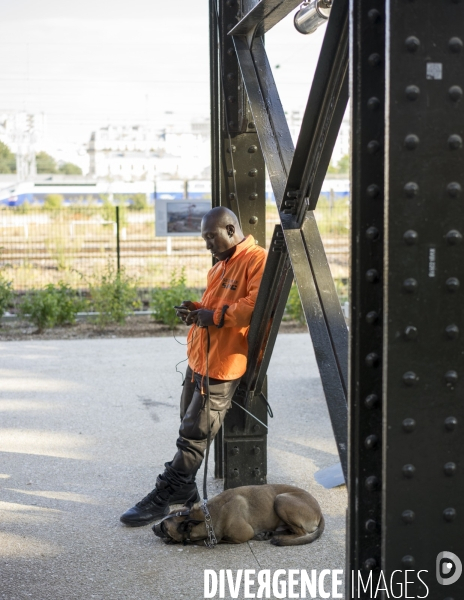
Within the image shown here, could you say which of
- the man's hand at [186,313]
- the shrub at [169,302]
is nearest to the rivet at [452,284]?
the man's hand at [186,313]

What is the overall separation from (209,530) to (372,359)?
2567 mm

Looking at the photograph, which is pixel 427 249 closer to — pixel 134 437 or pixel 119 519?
pixel 119 519

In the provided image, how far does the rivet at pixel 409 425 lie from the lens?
2.18m

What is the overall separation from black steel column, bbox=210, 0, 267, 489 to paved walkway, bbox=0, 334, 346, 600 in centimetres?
33

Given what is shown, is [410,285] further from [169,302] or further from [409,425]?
[169,302]

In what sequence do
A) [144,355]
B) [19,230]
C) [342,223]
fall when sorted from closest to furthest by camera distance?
[144,355], [342,223], [19,230]

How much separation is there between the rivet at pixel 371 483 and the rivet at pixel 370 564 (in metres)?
0.24

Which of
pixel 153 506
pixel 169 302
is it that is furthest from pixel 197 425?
pixel 169 302

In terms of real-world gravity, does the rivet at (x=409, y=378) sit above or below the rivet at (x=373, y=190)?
below

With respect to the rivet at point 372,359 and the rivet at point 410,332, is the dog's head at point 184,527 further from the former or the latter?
the rivet at point 410,332

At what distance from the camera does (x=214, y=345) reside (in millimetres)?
4840

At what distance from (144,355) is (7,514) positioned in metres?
6.06

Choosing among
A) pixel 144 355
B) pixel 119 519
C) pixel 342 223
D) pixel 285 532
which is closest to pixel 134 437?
pixel 119 519

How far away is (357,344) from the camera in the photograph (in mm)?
2336
